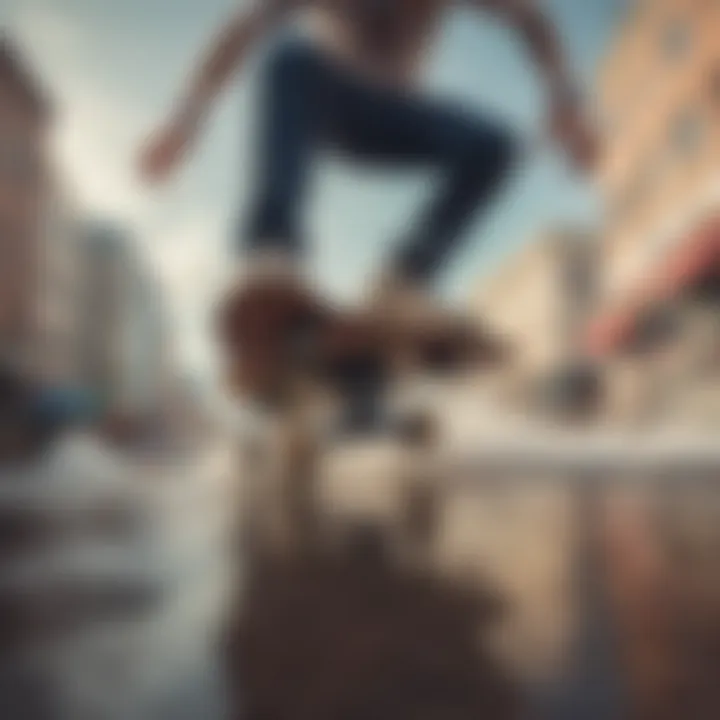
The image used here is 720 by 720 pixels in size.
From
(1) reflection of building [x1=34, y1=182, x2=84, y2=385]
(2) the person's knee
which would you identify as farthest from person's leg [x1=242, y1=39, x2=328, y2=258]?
(1) reflection of building [x1=34, y1=182, x2=84, y2=385]

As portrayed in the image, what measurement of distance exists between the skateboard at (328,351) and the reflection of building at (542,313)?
2.3 inches

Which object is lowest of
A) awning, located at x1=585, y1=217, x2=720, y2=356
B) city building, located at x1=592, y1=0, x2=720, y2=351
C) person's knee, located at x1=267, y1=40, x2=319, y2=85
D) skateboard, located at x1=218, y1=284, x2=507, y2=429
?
skateboard, located at x1=218, y1=284, x2=507, y2=429

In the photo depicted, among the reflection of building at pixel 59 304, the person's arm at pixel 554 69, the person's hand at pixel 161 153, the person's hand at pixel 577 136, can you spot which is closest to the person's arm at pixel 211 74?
the person's hand at pixel 161 153

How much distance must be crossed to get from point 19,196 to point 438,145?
541 mm

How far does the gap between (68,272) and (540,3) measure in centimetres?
71

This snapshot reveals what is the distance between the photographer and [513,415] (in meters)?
0.97

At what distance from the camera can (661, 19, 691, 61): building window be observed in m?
1.01

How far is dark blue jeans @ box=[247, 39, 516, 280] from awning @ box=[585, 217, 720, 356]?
0.71ft

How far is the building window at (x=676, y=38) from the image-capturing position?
3.32ft

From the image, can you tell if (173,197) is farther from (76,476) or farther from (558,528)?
(558,528)

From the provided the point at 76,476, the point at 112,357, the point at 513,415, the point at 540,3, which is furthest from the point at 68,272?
the point at 540,3

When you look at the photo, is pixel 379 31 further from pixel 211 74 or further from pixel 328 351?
pixel 328 351

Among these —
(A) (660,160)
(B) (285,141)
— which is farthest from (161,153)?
(A) (660,160)

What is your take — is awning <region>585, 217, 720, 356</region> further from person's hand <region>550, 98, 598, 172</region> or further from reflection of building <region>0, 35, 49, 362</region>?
reflection of building <region>0, 35, 49, 362</region>
